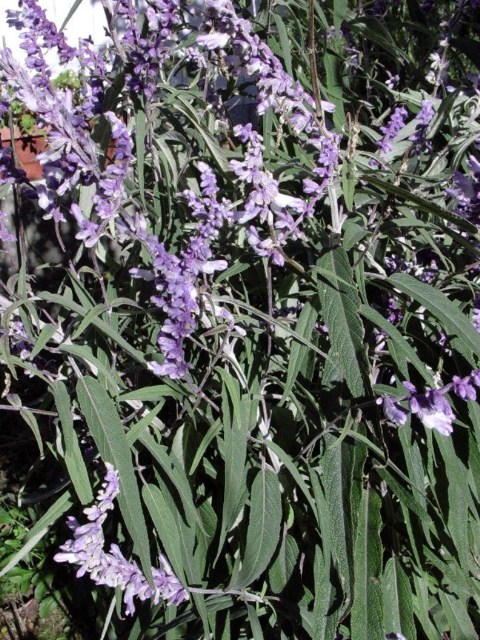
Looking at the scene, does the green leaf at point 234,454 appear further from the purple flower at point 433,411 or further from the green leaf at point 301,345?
the purple flower at point 433,411

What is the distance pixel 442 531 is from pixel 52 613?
175 cm

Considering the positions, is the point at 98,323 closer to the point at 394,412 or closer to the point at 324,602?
the point at 394,412

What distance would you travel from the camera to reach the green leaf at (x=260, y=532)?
5.33ft

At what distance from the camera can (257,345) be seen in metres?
1.92

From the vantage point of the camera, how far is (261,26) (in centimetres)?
219

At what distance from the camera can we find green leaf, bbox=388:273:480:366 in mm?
1513

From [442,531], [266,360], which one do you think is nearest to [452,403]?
[442,531]

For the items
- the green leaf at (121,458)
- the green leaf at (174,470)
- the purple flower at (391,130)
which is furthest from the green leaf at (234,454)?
the purple flower at (391,130)

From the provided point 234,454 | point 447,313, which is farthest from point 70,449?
point 447,313

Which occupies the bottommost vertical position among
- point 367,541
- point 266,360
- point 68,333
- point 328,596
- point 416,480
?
point 328,596

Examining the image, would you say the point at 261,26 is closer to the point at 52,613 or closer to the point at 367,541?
the point at 367,541

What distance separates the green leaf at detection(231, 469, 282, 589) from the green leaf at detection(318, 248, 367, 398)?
0.40 meters

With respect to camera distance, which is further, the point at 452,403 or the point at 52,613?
the point at 52,613

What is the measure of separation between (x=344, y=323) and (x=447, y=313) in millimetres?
245
